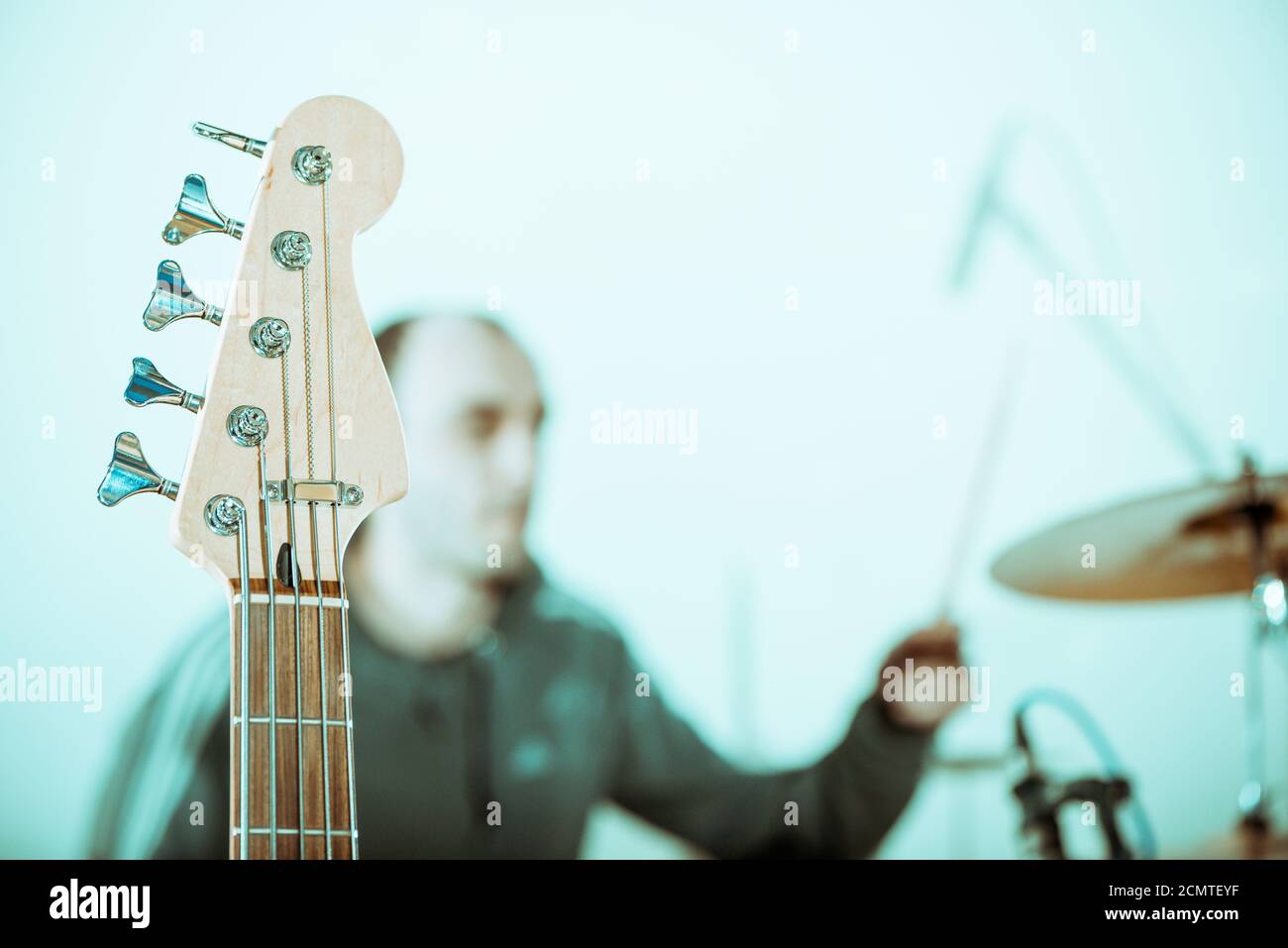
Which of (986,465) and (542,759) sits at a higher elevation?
(986,465)

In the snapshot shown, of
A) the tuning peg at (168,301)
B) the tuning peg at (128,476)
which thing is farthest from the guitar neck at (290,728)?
the tuning peg at (168,301)

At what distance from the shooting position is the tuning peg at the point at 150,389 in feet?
3.16

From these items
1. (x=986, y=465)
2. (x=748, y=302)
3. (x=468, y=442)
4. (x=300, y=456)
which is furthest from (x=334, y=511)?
(x=986, y=465)

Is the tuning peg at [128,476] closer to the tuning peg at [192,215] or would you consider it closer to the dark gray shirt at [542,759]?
the tuning peg at [192,215]

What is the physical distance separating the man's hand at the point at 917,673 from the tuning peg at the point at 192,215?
42.9 inches

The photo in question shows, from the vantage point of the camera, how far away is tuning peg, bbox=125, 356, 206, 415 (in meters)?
0.96

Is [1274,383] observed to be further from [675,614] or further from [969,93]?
[675,614]

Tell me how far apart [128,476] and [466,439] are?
79 centimetres

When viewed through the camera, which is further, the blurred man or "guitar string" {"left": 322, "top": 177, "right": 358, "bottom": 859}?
the blurred man

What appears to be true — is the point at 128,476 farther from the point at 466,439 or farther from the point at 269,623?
the point at 466,439

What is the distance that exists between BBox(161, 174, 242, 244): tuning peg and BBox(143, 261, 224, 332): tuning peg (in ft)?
0.09

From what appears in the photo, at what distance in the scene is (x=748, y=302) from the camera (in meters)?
1.76

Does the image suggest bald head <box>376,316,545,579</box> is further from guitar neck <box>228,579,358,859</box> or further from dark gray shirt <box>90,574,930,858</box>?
guitar neck <box>228,579,358,859</box>

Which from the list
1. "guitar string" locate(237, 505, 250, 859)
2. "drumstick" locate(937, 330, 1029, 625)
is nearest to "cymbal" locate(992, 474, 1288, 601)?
"drumstick" locate(937, 330, 1029, 625)
